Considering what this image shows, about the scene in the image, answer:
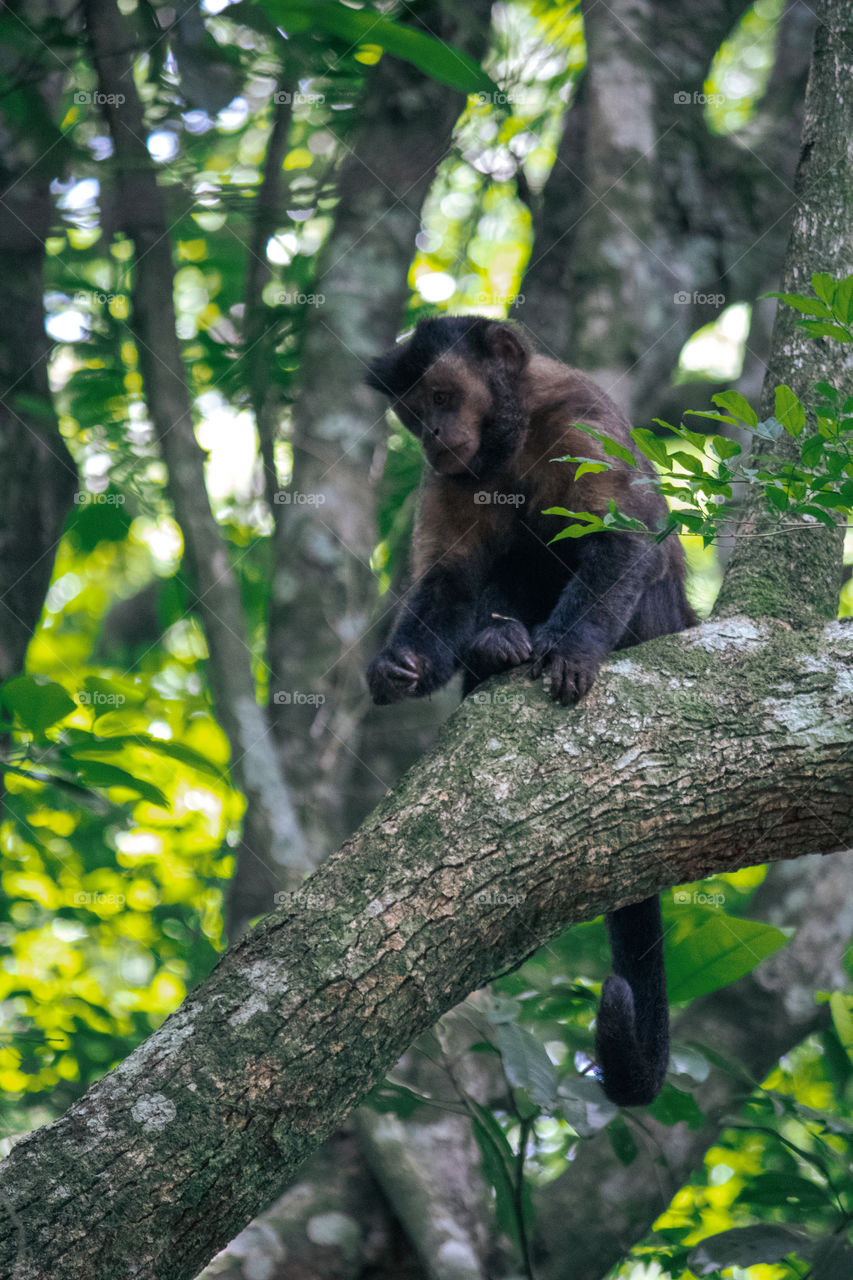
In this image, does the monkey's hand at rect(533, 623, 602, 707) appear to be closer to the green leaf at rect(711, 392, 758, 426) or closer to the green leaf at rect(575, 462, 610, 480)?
the green leaf at rect(575, 462, 610, 480)

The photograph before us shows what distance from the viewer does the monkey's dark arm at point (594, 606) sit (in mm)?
3018

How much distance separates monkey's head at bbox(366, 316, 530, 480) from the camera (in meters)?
4.29

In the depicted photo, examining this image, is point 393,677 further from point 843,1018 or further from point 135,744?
point 843,1018

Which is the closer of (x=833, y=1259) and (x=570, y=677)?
(x=570, y=677)

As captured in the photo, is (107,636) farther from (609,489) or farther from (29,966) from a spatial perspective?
(609,489)

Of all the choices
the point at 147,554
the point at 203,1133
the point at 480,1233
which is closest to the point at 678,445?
the point at 147,554

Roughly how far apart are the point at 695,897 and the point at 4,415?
3.93 m

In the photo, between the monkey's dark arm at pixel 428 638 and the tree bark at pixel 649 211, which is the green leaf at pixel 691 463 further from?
the tree bark at pixel 649 211

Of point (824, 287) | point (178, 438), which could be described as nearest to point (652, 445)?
point (824, 287)

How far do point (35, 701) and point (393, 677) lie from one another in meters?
1.35

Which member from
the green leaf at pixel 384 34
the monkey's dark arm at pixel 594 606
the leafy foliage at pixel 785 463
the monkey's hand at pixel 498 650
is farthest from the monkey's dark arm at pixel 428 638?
the green leaf at pixel 384 34

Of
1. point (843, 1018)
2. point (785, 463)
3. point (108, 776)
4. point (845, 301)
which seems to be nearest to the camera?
point (845, 301)

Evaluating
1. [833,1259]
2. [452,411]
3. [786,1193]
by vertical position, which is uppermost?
[452,411]

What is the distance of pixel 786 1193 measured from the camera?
3.63 m
